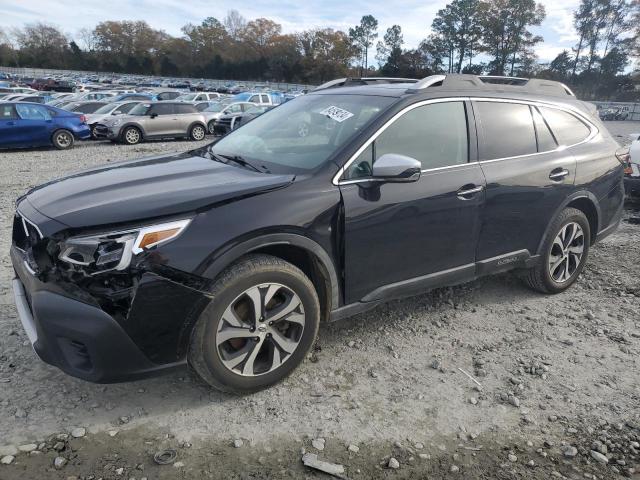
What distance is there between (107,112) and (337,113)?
1673 centimetres

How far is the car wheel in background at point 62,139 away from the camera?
14.5 metres

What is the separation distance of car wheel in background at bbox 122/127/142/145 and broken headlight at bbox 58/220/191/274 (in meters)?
15.5

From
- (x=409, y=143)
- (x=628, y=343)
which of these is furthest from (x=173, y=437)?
(x=628, y=343)

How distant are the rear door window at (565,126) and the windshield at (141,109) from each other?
51.1 feet

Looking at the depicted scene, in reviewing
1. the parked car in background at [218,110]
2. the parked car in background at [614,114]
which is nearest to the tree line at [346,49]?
the parked car in background at [614,114]

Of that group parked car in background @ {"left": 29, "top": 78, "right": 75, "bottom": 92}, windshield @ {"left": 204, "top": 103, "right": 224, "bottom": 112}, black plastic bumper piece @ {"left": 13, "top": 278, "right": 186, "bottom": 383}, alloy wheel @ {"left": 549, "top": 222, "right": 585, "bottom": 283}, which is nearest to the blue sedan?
windshield @ {"left": 204, "top": 103, "right": 224, "bottom": 112}

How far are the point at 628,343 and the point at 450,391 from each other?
5.34 feet

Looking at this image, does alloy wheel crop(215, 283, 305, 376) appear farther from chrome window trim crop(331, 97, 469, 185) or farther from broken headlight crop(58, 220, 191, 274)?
chrome window trim crop(331, 97, 469, 185)

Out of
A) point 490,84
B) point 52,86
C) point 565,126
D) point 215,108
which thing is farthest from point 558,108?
point 52,86

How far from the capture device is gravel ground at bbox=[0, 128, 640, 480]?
246 centimetres

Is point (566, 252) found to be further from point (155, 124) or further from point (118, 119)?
point (155, 124)

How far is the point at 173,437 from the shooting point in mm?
2605

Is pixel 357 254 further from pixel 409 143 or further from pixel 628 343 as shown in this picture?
pixel 628 343

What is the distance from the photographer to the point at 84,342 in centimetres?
244
